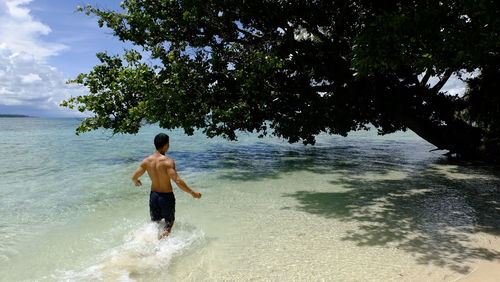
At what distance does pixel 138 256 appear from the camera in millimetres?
6137

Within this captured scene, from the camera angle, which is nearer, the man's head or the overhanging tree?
the man's head

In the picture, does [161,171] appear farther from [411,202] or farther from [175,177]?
[411,202]

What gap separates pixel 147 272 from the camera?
551 centimetres

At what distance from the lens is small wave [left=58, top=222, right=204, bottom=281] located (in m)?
5.47

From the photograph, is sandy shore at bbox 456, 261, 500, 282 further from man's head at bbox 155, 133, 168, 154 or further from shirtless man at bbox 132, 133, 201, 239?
man's head at bbox 155, 133, 168, 154

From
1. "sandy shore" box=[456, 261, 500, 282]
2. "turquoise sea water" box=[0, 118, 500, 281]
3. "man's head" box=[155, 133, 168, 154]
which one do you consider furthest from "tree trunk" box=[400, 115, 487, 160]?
"man's head" box=[155, 133, 168, 154]

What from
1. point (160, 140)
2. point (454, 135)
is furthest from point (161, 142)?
point (454, 135)

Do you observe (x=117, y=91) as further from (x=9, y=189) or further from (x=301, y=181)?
(x=301, y=181)

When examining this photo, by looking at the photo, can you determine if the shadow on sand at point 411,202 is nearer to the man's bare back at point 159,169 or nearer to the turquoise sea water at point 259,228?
the turquoise sea water at point 259,228

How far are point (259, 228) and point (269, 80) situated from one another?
31.1 ft

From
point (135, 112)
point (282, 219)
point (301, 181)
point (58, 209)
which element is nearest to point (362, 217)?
point (282, 219)

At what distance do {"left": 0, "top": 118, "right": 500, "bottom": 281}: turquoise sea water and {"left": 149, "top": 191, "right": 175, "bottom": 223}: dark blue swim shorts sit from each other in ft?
1.13

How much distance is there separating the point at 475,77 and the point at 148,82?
15282 millimetres

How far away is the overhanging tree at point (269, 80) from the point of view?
46.5 feet
